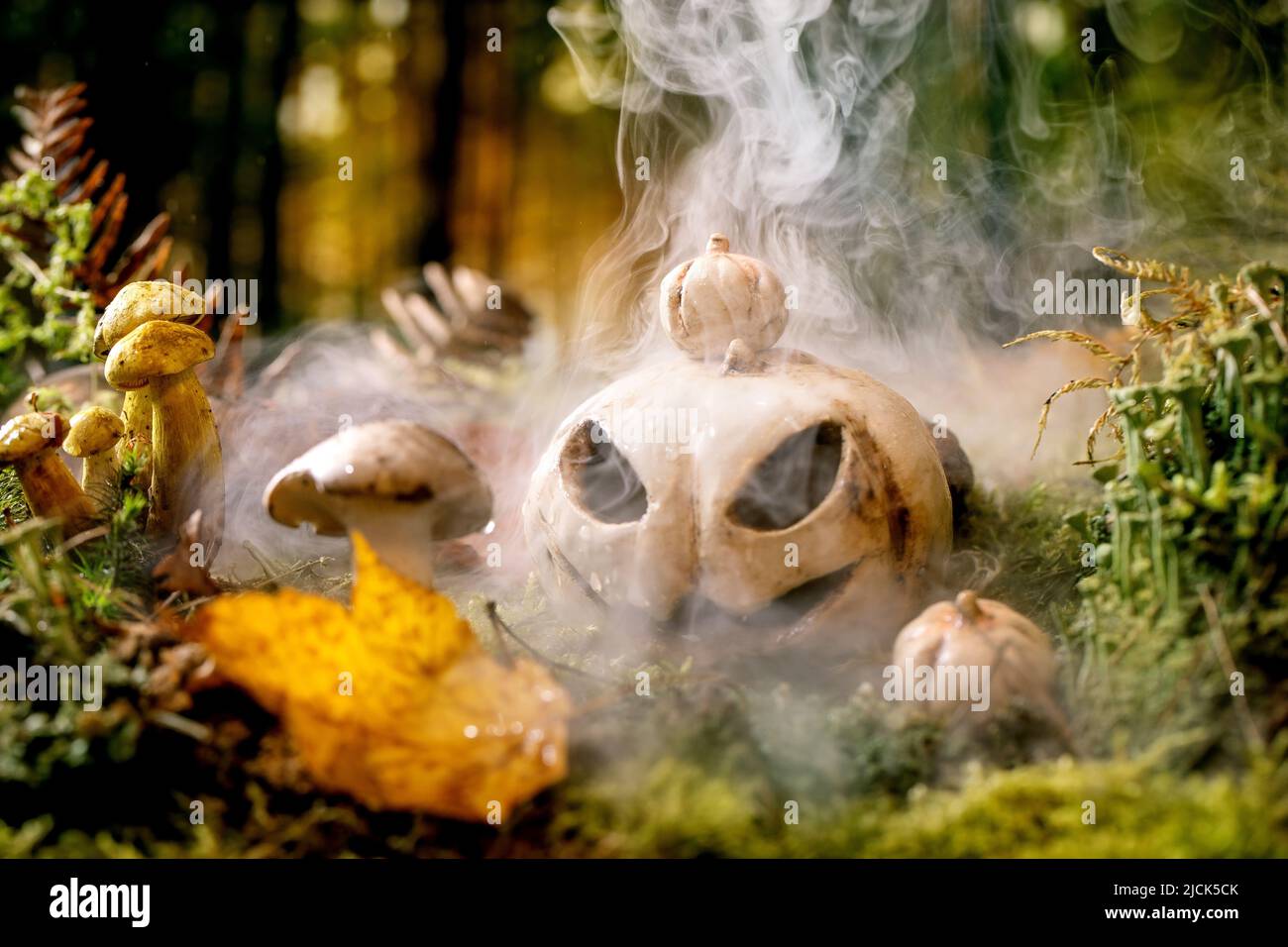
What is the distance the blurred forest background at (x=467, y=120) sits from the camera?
3.88m

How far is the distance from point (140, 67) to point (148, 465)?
2781mm

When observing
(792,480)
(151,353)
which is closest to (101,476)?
(151,353)

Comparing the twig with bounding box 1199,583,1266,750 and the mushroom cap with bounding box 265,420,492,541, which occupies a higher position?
the mushroom cap with bounding box 265,420,492,541

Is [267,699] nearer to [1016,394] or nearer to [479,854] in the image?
[479,854]

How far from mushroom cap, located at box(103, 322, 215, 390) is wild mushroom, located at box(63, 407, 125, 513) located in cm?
11

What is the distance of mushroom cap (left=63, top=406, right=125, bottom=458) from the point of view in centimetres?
248

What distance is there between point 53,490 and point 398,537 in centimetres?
95

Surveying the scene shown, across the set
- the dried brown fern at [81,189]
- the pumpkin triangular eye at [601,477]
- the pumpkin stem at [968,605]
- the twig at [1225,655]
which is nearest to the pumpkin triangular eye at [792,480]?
the pumpkin triangular eye at [601,477]

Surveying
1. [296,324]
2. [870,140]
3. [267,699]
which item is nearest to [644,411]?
[267,699]

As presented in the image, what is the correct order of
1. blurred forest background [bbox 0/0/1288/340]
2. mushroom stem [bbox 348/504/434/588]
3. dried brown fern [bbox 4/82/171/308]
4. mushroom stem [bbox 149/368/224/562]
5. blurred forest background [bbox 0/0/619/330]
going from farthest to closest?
blurred forest background [bbox 0/0/619/330], blurred forest background [bbox 0/0/1288/340], dried brown fern [bbox 4/82/171/308], mushroom stem [bbox 149/368/224/562], mushroom stem [bbox 348/504/434/588]

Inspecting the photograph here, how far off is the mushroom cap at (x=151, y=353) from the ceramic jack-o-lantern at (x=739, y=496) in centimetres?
89

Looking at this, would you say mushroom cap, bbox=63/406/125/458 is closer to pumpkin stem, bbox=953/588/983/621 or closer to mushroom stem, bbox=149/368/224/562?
mushroom stem, bbox=149/368/224/562

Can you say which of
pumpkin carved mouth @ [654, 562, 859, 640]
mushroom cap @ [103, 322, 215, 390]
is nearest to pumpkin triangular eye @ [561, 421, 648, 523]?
pumpkin carved mouth @ [654, 562, 859, 640]

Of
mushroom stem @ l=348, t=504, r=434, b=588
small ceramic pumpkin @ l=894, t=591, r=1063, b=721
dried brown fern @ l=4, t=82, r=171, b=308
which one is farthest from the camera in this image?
dried brown fern @ l=4, t=82, r=171, b=308
